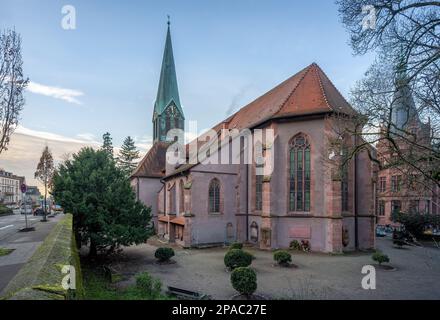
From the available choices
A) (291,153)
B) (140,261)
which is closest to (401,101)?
(291,153)

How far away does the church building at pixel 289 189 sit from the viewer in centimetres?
2181

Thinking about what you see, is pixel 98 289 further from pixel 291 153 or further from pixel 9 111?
pixel 291 153

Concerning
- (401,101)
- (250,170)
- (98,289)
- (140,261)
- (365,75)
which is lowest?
(140,261)

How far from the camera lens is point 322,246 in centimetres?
2134

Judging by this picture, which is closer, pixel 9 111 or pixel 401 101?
pixel 401 101

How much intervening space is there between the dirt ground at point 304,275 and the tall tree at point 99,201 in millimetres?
1930

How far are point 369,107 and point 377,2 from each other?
326 centimetres

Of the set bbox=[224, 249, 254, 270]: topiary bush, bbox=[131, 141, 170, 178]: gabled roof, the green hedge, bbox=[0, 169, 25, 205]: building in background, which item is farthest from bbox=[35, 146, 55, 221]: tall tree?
bbox=[0, 169, 25, 205]: building in background

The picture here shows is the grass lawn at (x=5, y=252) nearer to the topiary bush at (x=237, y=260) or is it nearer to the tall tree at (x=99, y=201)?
the tall tree at (x=99, y=201)

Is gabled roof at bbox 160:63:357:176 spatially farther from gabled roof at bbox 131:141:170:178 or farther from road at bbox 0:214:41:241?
gabled roof at bbox 131:141:170:178

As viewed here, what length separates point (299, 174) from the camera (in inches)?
907

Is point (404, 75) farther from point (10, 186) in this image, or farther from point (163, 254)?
point (10, 186)
